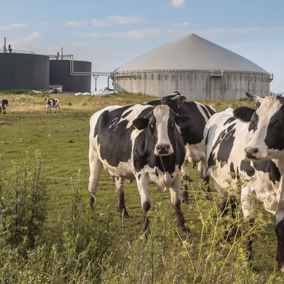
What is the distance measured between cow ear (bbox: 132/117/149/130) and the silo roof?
4930 cm

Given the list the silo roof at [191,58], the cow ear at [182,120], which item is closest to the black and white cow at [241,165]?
the cow ear at [182,120]

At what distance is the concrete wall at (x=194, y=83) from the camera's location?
55.2 m

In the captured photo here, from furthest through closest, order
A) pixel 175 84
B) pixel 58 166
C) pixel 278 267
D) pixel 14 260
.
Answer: pixel 175 84 < pixel 58 166 < pixel 278 267 < pixel 14 260

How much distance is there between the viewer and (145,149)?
702cm

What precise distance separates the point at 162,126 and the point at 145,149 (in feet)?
1.44

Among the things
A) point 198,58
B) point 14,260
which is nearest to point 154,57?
point 198,58

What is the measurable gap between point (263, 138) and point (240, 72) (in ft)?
176

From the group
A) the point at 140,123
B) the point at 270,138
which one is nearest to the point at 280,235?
the point at 270,138

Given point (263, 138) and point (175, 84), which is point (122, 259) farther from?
point (175, 84)

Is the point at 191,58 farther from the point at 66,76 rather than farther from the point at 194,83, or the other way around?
the point at 66,76

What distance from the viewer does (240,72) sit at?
5706 centimetres

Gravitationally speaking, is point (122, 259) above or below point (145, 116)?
below

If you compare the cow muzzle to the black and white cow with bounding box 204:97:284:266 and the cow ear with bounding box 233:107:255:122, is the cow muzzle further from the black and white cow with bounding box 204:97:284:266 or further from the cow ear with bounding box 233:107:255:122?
the cow ear with bounding box 233:107:255:122

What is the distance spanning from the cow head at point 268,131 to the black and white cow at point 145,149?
1626 mm
